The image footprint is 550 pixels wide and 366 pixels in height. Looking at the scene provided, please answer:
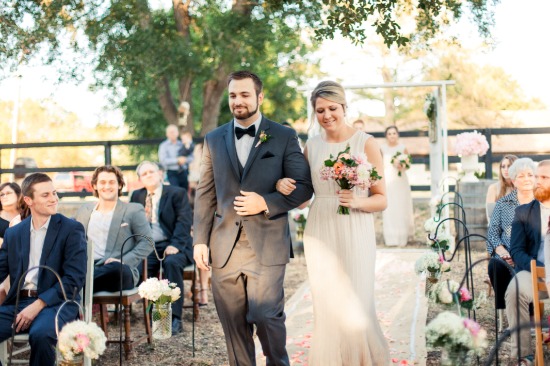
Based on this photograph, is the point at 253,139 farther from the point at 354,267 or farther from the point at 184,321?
the point at 184,321

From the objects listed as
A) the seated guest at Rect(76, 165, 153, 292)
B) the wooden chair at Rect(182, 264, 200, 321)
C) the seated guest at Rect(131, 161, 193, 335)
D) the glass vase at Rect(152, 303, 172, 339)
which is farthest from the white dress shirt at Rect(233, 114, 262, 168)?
the wooden chair at Rect(182, 264, 200, 321)

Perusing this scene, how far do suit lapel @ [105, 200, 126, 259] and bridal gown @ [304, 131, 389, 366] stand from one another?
2.52m

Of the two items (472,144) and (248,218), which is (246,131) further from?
(472,144)

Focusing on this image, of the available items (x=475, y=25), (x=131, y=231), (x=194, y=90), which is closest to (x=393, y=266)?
(x=475, y=25)

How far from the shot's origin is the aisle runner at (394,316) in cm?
611

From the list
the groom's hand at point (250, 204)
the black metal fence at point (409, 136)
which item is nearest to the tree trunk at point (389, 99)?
the black metal fence at point (409, 136)

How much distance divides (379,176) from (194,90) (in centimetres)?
2120

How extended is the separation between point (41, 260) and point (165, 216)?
2.67 m

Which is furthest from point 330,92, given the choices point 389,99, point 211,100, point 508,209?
point 389,99

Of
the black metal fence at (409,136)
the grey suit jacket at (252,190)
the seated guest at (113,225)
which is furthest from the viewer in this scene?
the black metal fence at (409,136)

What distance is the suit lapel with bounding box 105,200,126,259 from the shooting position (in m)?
6.73

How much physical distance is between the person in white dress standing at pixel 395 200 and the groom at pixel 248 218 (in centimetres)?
868

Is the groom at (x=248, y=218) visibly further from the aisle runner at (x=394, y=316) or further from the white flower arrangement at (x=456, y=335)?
the aisle runner at (x=394, y=316)

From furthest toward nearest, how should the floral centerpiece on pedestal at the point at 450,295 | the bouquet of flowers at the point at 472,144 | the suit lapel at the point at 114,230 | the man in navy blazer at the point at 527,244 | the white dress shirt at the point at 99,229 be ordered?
the bouquet of flowers at the point at 472,144, the white dress shirt at the point at 99,229, the suit lapel at the point at 114,230, the man in navy blazer at the point at 527,244, the floral centerpiece on pedestal at the point at 450,295
